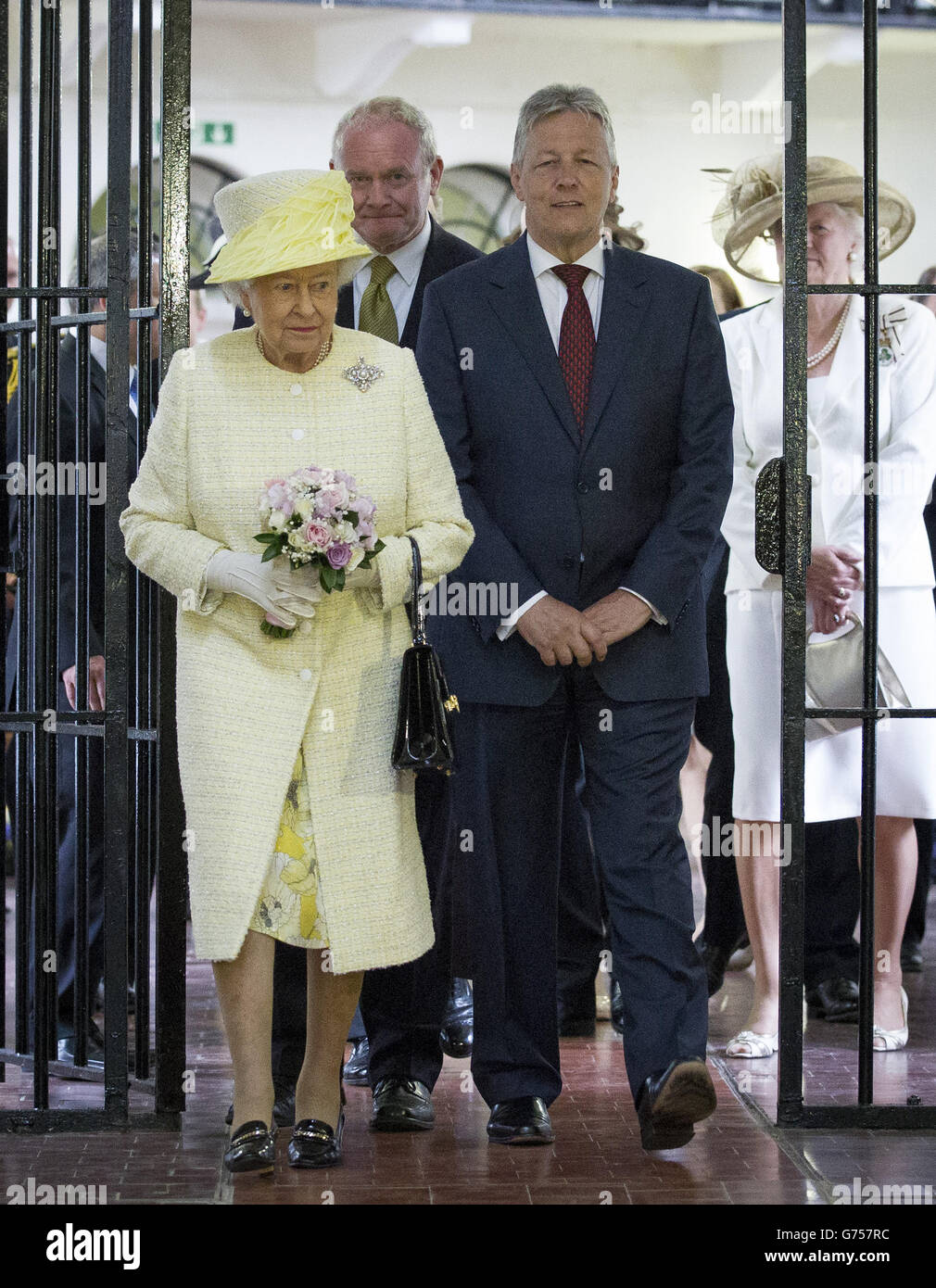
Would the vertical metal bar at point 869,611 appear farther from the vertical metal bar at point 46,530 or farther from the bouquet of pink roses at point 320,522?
the vertical metal bar at point 46,530

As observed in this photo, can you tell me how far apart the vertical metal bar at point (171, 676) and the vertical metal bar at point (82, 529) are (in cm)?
21

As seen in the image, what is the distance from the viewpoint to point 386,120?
4180 mm

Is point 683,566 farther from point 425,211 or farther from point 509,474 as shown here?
point 425,211

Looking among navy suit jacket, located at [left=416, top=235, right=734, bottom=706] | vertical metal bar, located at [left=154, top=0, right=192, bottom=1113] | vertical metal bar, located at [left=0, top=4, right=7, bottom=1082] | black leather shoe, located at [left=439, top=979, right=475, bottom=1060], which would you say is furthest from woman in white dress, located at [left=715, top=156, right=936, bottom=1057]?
vertical metal bar, located at [left=0, top=4, right=7, bottom=1082]

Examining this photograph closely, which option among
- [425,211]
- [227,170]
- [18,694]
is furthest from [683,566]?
[227,170]

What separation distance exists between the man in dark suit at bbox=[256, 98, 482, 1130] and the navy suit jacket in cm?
47

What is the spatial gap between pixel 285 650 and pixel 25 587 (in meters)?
1.01

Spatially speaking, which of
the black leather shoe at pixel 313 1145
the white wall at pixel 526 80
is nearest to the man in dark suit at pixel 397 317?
the black leather shoe at pixel 313 1145

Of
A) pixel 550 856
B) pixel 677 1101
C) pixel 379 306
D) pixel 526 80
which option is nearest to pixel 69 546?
pixel 379 306

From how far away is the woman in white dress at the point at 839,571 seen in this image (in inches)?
175

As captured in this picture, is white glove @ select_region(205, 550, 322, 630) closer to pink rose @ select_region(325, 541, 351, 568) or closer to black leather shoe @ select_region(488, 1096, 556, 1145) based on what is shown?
pink rose @ select_region(325, 541, 351, 568)

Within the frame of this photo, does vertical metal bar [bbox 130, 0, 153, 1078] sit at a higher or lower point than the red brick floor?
higher

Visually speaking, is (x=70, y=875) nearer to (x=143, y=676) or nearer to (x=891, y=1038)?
(x=143, y=676)

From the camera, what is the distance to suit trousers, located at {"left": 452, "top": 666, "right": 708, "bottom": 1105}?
141 inches
